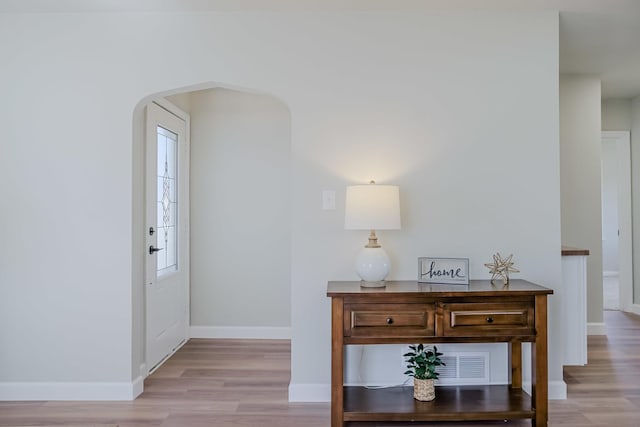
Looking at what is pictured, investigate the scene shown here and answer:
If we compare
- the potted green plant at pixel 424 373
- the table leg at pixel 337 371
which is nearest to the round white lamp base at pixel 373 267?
the table leg at pixel 337 371

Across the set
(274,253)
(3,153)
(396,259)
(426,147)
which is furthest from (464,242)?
(3,153)

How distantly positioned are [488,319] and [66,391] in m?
2.60

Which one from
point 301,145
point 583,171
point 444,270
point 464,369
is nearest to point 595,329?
point 583,171

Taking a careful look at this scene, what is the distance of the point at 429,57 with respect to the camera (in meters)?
3.05

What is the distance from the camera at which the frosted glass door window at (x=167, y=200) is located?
383cm

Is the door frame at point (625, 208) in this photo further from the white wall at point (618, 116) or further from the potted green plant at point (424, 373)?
the potted green plant at point (424, 373)

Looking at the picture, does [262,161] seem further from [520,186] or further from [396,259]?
[520,186]

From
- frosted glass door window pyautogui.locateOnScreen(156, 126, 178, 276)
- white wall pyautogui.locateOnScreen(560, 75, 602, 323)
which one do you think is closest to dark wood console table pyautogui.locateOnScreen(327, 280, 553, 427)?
frosted glass door window pyautogui.locateOnScreen(156, 126, 178, 276)

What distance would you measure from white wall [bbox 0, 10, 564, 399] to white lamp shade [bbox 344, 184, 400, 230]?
291 mm

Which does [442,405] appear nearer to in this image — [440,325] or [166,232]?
[440,325]

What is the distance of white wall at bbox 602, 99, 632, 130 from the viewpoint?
212 inches

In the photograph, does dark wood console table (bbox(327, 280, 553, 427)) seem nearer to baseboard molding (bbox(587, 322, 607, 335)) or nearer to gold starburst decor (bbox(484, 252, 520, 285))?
gold starburst decor (bbox(484, 252, 520, 285))

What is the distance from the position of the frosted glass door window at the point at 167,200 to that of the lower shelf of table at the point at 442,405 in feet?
6.38

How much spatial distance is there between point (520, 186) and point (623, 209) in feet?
10.9
